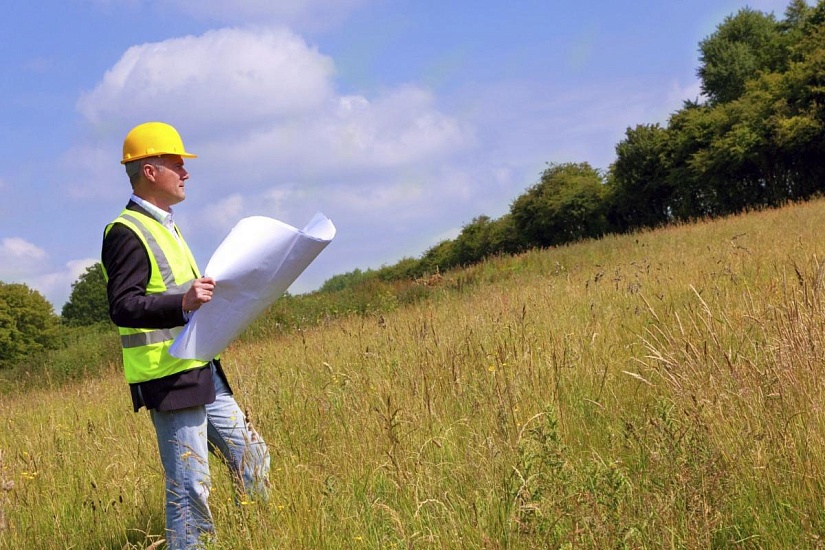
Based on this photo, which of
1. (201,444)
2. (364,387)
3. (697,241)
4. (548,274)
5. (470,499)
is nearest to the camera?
(470,499)

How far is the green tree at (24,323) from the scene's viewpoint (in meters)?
38.3

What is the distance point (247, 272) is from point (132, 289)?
0.50 m

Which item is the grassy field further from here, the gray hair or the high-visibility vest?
the gray hair

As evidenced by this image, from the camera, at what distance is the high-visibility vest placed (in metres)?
2.82

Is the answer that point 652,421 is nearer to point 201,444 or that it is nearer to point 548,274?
point 201,444

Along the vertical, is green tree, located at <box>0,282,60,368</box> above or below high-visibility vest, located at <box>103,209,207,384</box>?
above

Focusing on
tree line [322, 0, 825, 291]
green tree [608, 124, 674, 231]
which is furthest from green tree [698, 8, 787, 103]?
green tree [608, 124, 674, 231]

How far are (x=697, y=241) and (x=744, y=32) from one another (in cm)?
4026

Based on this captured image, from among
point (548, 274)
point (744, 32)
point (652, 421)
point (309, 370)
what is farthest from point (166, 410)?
point (744, 32)

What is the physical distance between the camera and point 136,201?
3010 mm

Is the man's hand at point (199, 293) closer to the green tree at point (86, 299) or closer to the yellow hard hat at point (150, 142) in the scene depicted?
the yellow hard hat at point (150, 142)

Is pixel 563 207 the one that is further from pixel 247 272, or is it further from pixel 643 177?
pixel 247 272

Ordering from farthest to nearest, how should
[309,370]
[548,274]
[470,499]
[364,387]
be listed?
[548,274], [309,370], [364,387], [470,499]

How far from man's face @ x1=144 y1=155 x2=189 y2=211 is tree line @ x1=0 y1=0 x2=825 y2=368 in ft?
64.0
